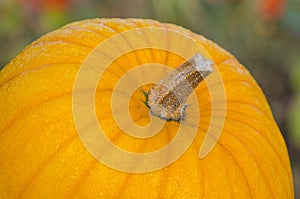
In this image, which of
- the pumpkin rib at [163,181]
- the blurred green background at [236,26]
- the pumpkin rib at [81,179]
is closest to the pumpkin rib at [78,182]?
the pumpkin rib at [81,179]

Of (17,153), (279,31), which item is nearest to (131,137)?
(17,153)

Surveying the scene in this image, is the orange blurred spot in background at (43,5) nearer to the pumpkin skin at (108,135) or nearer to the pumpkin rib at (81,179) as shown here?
the pumpkin skin at (108,135)

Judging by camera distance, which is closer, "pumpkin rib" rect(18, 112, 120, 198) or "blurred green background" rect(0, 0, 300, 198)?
"pumpkin rib" rect(18, 112, 120, 198)

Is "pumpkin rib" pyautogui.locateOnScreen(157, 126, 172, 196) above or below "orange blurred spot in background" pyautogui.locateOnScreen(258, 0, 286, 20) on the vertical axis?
above

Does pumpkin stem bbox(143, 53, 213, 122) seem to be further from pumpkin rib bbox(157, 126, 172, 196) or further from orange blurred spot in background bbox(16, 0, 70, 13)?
orange blurred spot in background bbox(16, 0, 70, 13)

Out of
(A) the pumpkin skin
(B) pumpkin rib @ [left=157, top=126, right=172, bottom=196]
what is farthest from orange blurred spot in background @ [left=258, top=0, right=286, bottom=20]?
(B) pumpkin rib @ [left=157, top=126, right=172, bottom=196]

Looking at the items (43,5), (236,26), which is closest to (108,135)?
(43,5)

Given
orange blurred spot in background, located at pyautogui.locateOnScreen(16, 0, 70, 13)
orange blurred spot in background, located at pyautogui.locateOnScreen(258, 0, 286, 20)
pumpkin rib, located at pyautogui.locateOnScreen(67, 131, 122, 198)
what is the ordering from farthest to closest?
orange blurred spot in background, located at pyautogui.locateOnScreen(258, 0, 286, 20) < orange blurred spot in background, located at pyautogui.locateOnScreen(16, 0, 70, 13) < pumpkin rib, located at pyautogui.locateOnScreen(67, 131, 122, 198)
